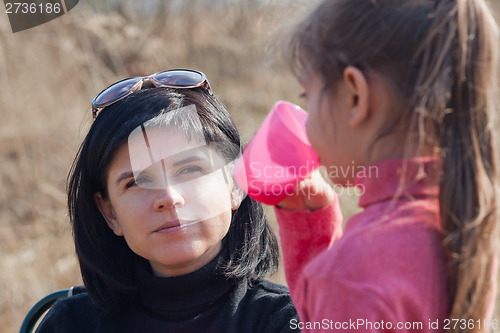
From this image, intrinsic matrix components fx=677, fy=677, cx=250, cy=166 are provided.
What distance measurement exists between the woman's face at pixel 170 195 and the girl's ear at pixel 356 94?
0.60 meters

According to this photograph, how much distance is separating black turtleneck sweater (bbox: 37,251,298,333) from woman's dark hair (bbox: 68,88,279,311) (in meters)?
0.04

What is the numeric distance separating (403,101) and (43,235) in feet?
10.6

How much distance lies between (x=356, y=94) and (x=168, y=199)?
2.06 feet

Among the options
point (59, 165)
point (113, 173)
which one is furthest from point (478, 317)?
point (59, 165)

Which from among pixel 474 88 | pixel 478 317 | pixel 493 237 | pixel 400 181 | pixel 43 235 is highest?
pixel 474 88

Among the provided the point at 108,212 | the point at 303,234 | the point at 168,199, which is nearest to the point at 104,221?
the point at 108,212

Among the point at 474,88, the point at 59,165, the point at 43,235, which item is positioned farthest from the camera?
the point at 59,165

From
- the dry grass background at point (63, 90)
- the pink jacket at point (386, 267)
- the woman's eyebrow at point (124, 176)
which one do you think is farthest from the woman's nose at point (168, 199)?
the dry grass background at point (63, 90)

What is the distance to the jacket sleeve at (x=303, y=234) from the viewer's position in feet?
4.92

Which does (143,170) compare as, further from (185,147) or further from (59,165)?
(59,165)

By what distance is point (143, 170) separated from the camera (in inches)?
65.7

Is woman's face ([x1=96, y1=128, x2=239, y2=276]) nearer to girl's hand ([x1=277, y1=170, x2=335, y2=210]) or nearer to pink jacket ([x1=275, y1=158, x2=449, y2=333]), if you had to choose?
girl's hand ([x1=277, y1=170, x2=335, y2=210])

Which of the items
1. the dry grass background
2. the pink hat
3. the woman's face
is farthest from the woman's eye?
the dry grass background

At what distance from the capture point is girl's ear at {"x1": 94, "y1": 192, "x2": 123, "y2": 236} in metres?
1.81
